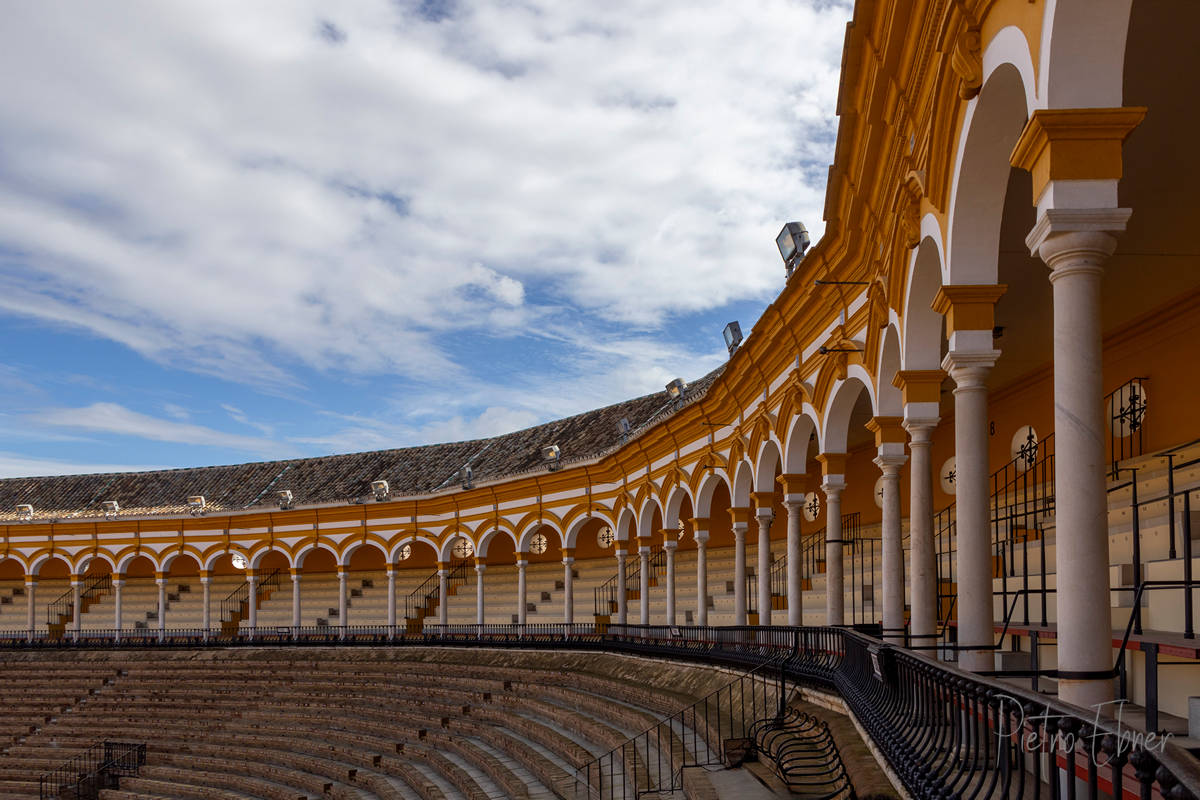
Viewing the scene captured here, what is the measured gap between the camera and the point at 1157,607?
26.3 ft

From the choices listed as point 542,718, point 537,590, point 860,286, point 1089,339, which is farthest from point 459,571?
point 1089,339

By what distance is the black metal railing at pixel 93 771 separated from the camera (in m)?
23.2

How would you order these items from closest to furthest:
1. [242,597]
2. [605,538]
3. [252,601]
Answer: [605,538], [252,601], [242,597]

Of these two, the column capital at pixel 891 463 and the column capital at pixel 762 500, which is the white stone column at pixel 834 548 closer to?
the column capital at pixel 891 463

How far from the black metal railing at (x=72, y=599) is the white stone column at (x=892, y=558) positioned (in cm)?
3901

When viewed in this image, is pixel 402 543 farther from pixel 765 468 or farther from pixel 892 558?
pixel 892 558

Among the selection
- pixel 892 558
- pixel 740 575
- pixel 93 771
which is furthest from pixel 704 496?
pixel 93 771

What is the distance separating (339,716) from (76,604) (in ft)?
67.2

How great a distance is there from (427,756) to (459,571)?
62.4 ft

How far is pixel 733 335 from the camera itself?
1983 centimetres

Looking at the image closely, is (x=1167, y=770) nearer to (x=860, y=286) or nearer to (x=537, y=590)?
(x=860, y=286)

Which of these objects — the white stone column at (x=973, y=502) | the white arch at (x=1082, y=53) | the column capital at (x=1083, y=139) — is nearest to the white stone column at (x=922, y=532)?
the white stone column at (x=973, y=502)

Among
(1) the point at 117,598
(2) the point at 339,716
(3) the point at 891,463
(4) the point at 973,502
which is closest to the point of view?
(4) the point at 973,502

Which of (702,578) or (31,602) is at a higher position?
(702,578)
